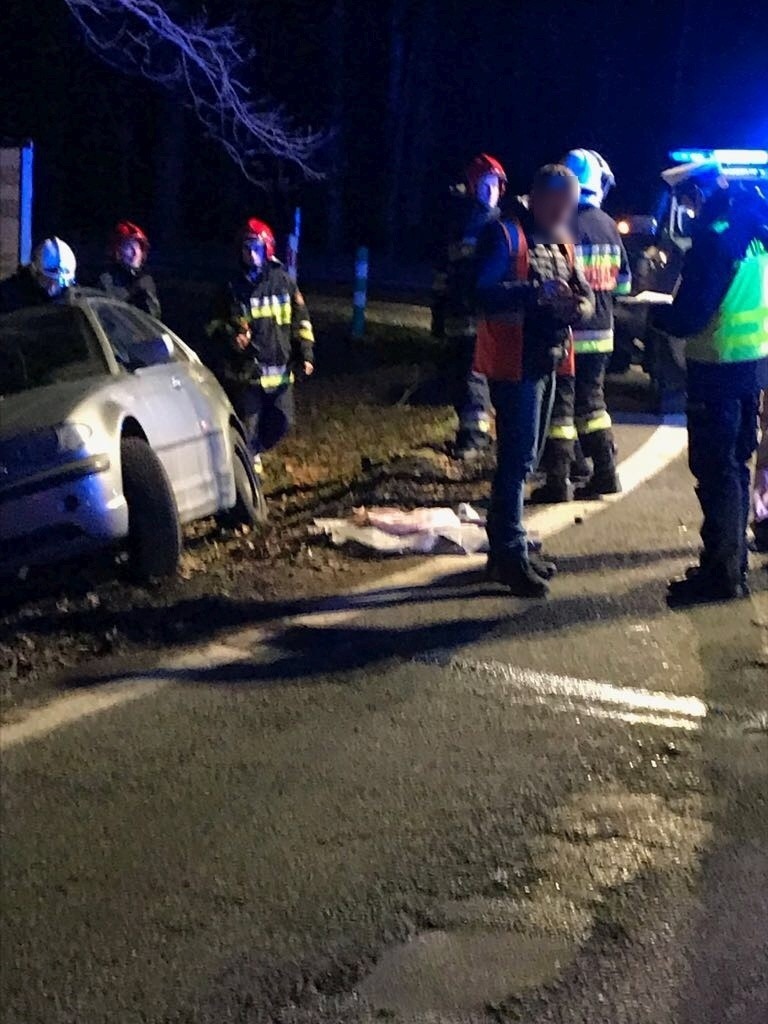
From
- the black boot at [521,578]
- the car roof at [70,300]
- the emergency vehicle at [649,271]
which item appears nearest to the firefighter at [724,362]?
the black boot at [521,578]

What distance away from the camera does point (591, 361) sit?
877 cm

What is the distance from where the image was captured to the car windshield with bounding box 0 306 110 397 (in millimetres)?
7051

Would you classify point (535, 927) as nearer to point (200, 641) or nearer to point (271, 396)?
point (200, 641)

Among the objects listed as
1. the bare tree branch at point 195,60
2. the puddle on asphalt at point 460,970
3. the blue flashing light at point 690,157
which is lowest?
the puddle on asphalt at point 460,970

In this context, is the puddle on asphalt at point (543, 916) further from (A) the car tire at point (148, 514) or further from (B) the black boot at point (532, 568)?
(A) the car tire at point (148, 514)

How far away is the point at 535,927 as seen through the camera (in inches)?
152

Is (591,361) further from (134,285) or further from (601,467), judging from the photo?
(134,285)

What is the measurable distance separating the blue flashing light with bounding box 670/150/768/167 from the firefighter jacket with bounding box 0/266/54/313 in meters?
6.00

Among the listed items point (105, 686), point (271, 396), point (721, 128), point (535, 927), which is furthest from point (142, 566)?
point (721, 128)

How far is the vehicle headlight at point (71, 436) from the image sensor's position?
625 centimetres

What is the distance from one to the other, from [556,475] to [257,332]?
206 centimetres

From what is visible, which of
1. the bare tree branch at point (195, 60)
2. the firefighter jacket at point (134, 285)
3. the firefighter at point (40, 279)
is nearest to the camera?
the firefighter at point (40, 279)

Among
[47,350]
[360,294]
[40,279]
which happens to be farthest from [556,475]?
[360,294]

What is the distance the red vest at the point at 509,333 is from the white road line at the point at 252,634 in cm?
116
